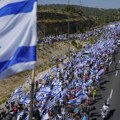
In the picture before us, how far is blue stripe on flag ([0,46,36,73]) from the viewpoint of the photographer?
760 centimetres

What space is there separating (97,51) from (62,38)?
31.9m

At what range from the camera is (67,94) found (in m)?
24.5

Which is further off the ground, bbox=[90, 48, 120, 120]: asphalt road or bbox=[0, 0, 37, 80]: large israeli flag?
bbox=[0, 0, 37, 80]: large israeli flag

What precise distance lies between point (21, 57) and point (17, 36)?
0.39 m

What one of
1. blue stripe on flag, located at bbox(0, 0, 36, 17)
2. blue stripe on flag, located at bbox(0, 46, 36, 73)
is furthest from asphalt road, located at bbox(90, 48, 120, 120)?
blue stripe on flag, located at bbox(0, 0, 36, 17)

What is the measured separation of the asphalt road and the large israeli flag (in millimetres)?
16563

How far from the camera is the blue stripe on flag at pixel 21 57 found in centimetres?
760

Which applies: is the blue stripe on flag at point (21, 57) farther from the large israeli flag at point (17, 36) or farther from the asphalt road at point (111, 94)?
the asphalt road at point (111, 94)

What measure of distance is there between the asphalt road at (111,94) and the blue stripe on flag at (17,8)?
1681 cm

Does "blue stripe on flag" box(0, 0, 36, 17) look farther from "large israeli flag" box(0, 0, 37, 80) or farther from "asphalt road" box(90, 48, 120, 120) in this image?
"asphalt road" box(90, 48, 120, 120)

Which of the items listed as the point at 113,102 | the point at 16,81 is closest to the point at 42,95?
the point at 113,102

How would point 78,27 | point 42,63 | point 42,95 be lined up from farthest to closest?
point 78,27 → point 42,63 → point 42,95

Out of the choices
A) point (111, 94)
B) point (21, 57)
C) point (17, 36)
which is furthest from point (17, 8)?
point (111, 94)

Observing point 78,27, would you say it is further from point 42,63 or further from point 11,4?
point 11,4
